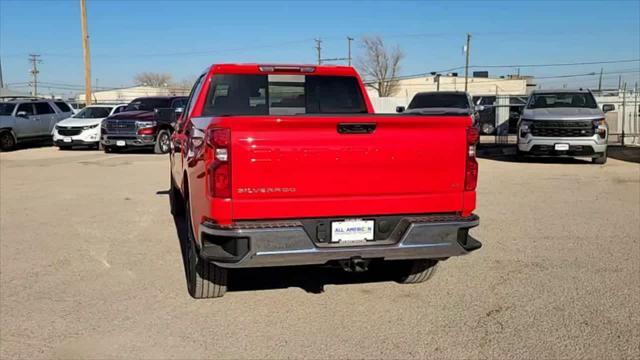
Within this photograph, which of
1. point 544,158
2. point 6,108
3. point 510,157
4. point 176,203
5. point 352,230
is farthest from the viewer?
point 6,108

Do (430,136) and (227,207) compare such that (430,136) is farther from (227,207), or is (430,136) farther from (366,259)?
(227,207)

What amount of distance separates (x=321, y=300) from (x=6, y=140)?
19.6m

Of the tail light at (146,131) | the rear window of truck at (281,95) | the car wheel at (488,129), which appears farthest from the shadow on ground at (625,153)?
the tail light at (146,131)

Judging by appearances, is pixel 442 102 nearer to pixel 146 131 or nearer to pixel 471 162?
pixel 146 131

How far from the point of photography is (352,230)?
163 inches

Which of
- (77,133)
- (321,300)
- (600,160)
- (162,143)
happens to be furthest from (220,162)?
(77,133)

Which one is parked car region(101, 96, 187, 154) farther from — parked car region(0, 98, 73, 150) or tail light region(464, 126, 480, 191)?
tail light region(464, 126, 480, 191)

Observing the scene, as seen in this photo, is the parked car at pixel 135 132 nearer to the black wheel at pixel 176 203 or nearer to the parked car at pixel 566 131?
the parked car at pixel 566 131

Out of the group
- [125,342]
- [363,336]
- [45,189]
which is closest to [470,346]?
[363,336]

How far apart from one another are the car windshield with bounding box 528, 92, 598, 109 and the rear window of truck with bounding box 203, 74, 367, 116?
1100 centimetres

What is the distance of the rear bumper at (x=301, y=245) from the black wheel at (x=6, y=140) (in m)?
19.6

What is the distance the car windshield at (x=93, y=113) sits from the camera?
22.3m

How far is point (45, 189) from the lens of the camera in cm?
1116

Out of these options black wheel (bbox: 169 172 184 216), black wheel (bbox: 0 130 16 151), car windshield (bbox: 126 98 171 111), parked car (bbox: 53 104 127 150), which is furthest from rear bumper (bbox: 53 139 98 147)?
black wheel (bbox: 169 172 184 216)
